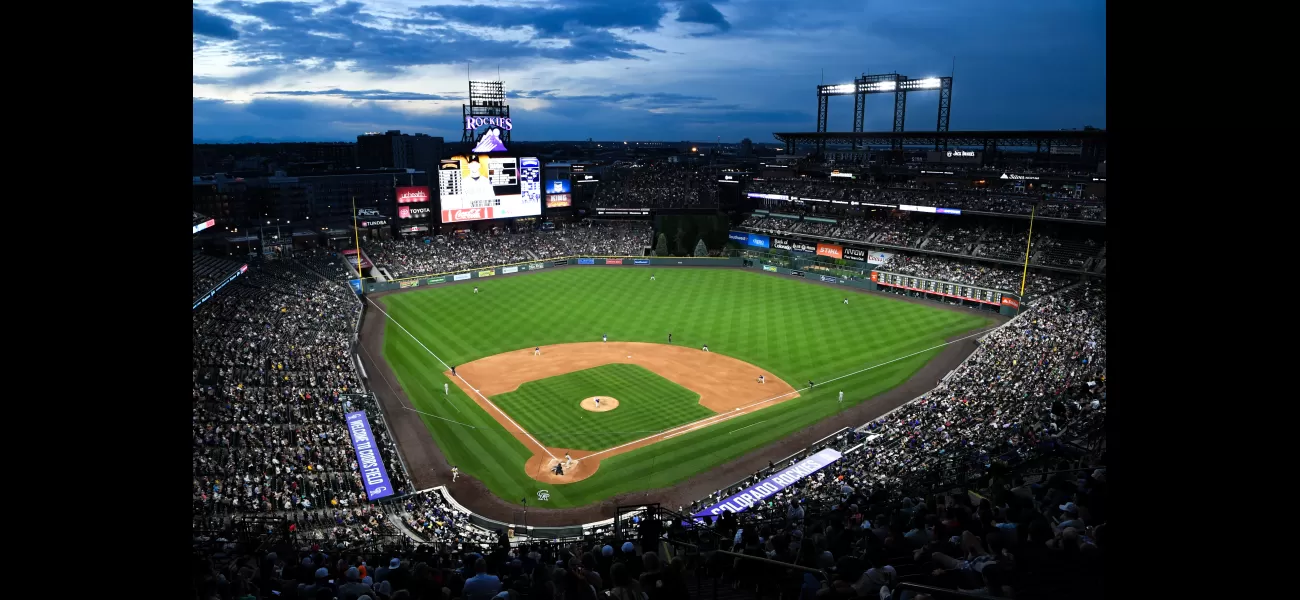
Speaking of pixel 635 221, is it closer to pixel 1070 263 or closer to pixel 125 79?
pixel 1070 263

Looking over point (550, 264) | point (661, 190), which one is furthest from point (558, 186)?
point (661, 190)

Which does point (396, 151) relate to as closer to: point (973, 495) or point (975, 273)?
point (975, 273)

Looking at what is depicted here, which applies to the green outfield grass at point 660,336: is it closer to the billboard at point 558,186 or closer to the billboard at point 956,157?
the billboard at point 558,186

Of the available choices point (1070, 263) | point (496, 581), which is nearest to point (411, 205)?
point (1070, 263)

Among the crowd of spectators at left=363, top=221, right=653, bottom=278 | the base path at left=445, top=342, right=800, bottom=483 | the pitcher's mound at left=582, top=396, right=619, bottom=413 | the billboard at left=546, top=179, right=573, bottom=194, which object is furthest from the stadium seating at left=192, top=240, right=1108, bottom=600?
the billboard at left=546, top=179, right=573, bottom=194

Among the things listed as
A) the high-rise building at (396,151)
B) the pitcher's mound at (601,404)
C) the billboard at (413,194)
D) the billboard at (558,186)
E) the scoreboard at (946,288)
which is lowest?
the pitcher's mound at (601,404)

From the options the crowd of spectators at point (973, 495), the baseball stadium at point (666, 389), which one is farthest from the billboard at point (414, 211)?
the crowd of spectators at point (973, 495)
